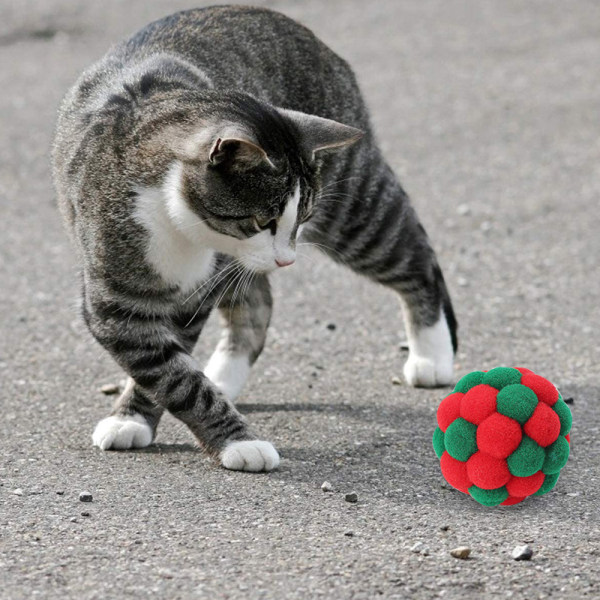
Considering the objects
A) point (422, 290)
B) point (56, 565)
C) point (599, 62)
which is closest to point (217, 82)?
point (422, 290)

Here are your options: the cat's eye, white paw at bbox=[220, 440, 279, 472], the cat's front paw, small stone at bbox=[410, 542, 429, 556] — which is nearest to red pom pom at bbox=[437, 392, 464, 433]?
small stone at bbox=[410, 542, 429, 556]

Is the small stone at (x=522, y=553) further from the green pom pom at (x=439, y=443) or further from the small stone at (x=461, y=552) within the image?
the green pom pom at (x=439, y=443)

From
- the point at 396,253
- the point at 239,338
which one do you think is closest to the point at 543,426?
the point at 396,253

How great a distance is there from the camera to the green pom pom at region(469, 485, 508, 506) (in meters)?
3.71

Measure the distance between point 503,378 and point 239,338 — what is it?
65.2 inches

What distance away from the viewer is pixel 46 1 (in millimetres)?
13828

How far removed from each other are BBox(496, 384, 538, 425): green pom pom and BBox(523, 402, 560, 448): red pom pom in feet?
0.07

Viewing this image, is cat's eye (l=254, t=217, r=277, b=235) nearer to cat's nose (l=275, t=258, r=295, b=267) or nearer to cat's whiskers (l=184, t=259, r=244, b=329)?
cat's nose (l=275, t=258, r=295, b=267)

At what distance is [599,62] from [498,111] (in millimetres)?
1967

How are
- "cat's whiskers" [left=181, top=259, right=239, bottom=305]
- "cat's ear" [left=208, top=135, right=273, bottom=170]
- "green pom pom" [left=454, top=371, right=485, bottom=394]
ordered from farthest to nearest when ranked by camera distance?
"cat's whiskers" [left=181, top=259, right=239, bottom=305], "green pom pom" [left=454, top=371, right=485, bottom=394], "cat's ear" [left=208, top=135, right=273, bottom=170]

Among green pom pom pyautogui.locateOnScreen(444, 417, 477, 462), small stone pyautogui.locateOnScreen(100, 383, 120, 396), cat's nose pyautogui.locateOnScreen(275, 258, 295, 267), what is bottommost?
small stone pyautogui.locateOnScreen(100, 383, 120, 396)

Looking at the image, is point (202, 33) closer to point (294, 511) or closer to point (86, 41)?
point (294, 511)

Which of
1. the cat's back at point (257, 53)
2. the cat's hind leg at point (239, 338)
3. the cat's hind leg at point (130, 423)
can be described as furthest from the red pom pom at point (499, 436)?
the cat's back at point (257, 53)

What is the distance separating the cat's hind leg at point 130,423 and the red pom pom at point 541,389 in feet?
4.75
